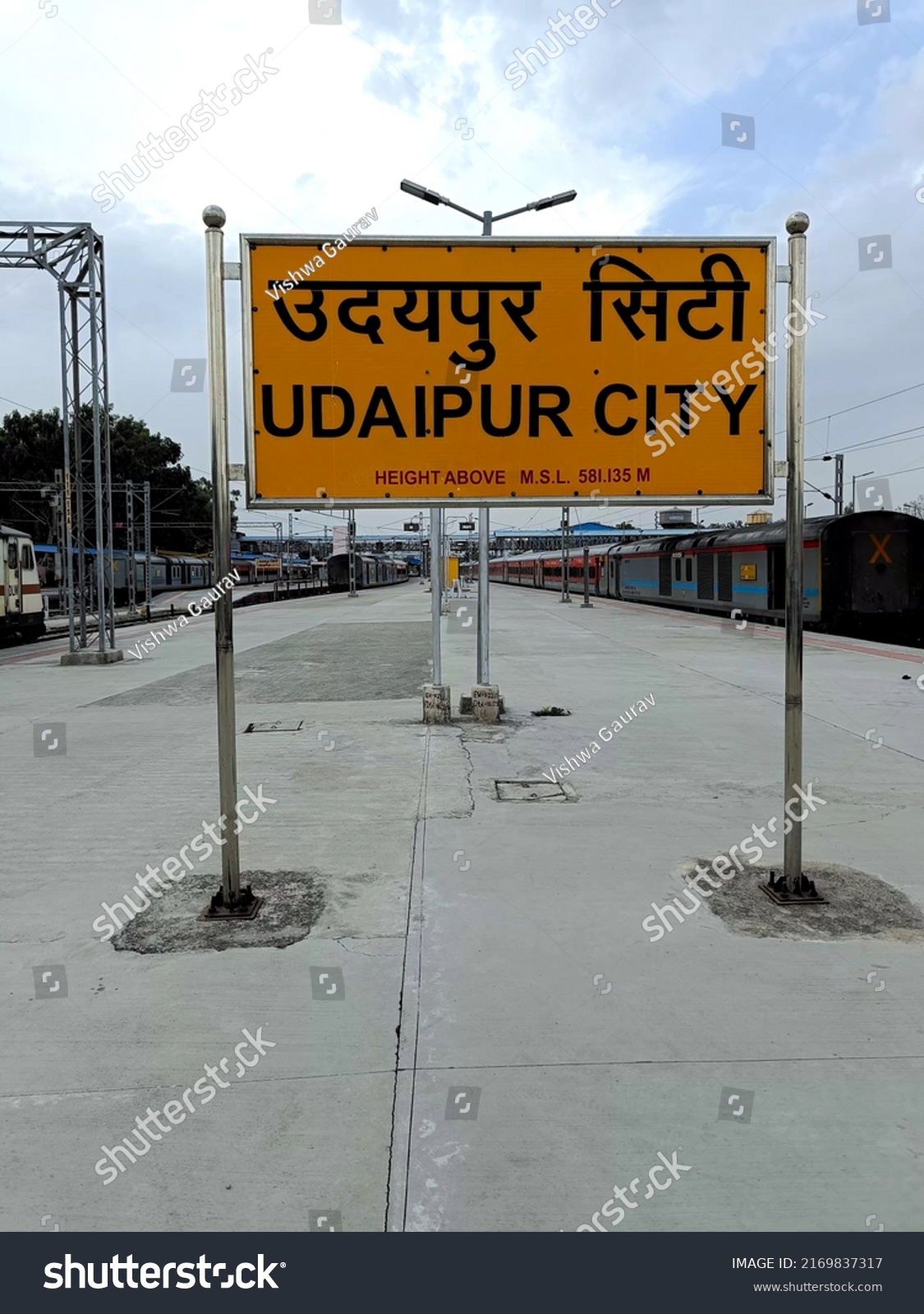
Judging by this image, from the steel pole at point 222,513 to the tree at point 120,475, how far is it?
44973 millimetres

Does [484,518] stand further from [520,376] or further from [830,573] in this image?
[830,573]

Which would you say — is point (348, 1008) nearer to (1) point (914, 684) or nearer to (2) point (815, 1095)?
(2) point (815, 1095)

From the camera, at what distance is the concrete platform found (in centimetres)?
285

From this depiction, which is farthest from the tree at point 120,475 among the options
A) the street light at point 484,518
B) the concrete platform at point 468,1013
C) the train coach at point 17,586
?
the concrete platform at point 468,1013

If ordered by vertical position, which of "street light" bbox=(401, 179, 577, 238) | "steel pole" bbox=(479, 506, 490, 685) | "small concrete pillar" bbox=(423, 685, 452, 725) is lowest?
"small concrete pillar" bbox=(423, 685, 452, 725)

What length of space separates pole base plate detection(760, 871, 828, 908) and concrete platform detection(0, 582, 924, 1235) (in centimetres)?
47

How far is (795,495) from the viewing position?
5027 millimetres

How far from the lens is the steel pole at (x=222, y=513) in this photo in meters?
4.75

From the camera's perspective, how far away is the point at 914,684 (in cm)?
1402

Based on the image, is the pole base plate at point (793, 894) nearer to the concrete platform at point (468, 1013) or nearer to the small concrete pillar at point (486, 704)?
the concrete platform at point (468, 1013)

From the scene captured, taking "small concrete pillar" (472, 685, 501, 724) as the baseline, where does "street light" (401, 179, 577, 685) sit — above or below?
above

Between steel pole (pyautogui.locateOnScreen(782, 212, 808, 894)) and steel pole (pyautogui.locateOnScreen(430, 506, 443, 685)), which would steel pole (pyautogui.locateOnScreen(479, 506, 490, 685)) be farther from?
steel pole (pyautogui.locateOnScreen(782, 212, 808, 894))

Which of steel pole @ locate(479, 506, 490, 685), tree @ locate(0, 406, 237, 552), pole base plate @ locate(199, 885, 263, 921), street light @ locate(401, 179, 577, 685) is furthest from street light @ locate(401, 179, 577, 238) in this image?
tree @ locate(0, 406, 237, 552)

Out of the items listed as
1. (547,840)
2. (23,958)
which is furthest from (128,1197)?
(547,840)
